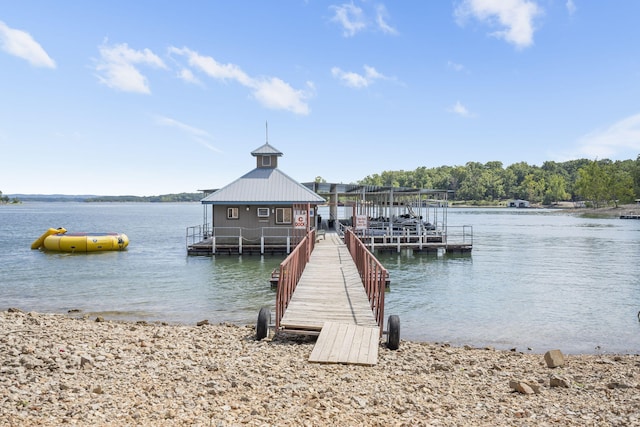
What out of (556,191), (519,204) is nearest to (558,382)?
(556,191)

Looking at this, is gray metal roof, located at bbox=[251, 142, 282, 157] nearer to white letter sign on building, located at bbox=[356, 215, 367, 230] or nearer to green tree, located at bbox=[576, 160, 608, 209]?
white letter sign on building, located at bbox=[356, 215, 367, 230]

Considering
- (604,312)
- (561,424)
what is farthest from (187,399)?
(604,312)

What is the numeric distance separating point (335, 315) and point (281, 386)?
3.61 m

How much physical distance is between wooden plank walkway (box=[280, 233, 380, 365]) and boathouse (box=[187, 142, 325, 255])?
12043mm

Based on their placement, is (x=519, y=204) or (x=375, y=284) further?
(x=519, y=204)

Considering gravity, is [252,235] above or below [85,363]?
above

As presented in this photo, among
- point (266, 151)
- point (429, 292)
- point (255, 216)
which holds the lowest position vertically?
point (429, 292)

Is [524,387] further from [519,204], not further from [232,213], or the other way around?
[519,204]

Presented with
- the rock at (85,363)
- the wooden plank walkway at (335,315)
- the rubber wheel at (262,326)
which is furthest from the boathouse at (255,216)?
the rock at (85,363)

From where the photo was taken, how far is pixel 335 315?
10.1 meters

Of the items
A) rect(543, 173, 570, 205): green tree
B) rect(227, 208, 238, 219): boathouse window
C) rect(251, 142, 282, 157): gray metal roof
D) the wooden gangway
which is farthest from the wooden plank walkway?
rect(543, 173, 570, 205): green tree

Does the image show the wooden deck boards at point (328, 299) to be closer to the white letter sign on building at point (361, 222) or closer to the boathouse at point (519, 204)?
the white letter sign on building at point (361, 222)

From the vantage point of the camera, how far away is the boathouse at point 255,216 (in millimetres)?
27312

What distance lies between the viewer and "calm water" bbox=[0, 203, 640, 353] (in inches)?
505
